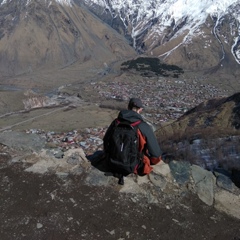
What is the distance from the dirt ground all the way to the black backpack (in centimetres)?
87

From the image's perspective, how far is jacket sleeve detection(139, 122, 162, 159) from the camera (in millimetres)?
7734

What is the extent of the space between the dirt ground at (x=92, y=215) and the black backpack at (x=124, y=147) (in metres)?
0.87

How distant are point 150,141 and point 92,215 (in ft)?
7.00

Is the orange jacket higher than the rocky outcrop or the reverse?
higher

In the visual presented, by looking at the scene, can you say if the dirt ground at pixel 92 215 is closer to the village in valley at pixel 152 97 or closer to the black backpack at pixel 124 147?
the black backpack at pixel 124 147

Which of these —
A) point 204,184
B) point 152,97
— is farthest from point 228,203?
point 152,97

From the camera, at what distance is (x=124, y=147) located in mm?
7598

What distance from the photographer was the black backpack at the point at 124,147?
24.9ft

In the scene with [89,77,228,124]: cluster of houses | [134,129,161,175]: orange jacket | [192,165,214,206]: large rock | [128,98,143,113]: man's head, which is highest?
[128,98,143,113]: man's head

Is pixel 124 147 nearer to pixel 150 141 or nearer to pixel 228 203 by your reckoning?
pixel 150 141

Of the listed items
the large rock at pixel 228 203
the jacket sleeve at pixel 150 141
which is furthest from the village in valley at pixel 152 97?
the jacket sleeve at pixel 150 141

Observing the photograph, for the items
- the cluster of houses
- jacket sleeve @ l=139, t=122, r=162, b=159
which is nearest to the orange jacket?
jacket sleeve @ l=139, t=122, r=162, b=159

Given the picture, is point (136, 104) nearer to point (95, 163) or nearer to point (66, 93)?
point (95, 163)

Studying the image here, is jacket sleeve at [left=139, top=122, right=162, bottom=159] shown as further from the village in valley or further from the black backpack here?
the village in valley
